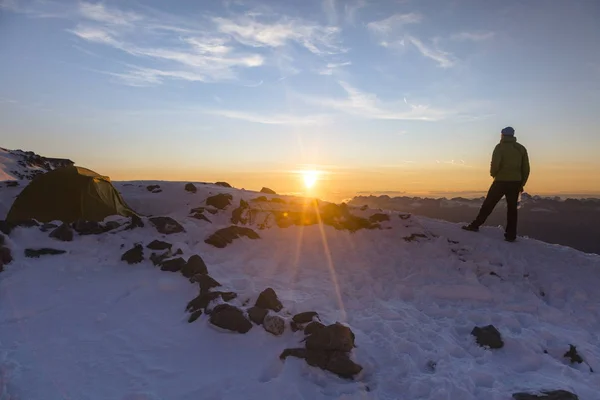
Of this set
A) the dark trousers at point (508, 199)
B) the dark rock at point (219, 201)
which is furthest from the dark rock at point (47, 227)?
the dark trousers at point (508, 199)

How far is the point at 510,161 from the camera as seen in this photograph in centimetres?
1203

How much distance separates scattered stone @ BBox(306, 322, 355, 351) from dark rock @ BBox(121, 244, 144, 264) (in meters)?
4.27

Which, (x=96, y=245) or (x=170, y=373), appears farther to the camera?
(x=96, y=245)

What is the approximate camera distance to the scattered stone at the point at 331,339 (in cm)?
596

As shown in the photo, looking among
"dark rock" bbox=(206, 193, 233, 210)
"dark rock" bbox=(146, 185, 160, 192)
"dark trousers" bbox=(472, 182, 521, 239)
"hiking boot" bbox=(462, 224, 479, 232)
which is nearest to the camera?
"dark trousers" bbox=(472, 182, 521, 239)

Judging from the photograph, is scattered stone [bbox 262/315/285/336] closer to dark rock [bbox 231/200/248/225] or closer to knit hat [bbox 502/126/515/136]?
dark rock [bbox 231/200/248/225]

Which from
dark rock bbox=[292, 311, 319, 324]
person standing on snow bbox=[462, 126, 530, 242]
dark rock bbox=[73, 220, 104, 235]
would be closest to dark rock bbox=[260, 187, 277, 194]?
dark rock bbox=[73, 220, 104, 235]

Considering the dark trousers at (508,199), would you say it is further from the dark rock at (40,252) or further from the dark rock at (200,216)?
the dark rock at (40,252)

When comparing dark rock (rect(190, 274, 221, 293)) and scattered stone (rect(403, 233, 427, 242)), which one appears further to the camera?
scattered stone (rect(403, 233, 427, 242))

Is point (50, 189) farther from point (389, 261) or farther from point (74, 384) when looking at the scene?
point (389, 261)

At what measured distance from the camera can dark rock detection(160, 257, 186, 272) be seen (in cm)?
823

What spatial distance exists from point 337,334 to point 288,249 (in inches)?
192

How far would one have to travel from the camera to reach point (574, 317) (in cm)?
838

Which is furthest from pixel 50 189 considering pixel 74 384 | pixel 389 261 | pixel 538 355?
pixel 538 355
